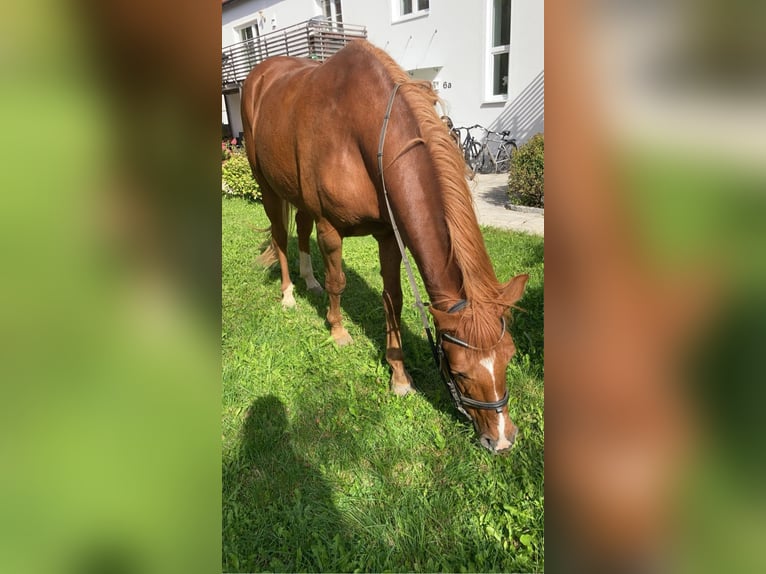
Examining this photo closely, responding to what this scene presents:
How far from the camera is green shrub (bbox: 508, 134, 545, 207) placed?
741cm

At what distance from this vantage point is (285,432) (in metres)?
2.84

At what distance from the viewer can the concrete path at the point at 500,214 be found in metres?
7.01

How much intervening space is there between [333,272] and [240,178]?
28.2 feet

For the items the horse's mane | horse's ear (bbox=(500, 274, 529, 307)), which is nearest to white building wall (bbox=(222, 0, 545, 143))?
the horse's mane

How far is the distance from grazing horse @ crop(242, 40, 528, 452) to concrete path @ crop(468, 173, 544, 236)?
2.70 meters

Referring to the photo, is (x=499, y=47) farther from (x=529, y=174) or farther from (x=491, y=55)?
(x=529, y=174)

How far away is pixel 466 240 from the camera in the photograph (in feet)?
6.86

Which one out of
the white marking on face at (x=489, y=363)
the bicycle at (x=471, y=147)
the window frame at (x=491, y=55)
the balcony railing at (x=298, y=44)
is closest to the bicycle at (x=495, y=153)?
the bicycle at (x=471, y=147)

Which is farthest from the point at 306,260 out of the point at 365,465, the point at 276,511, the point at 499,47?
the point at 499,47

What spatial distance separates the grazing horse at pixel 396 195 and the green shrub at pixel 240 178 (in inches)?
283

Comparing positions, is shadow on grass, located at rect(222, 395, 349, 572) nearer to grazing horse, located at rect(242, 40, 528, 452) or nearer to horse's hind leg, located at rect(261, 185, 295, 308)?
grazing horse, located at rect(242, 40, 528, 452)

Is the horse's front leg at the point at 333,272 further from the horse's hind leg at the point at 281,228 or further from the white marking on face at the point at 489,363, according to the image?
the white marking on face at the point at 489,363
